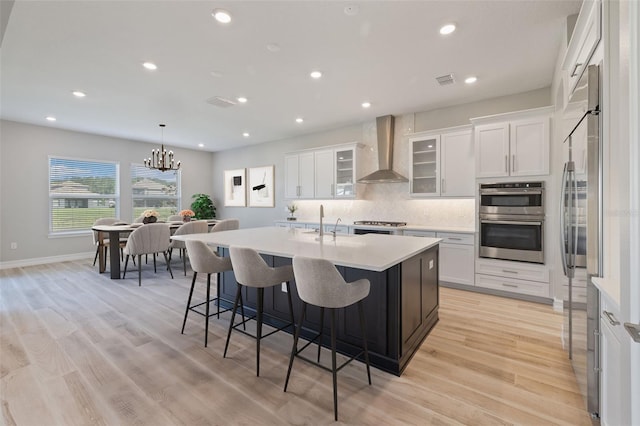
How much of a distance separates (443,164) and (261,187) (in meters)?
4.70

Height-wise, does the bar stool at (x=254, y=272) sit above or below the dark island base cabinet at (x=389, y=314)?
above

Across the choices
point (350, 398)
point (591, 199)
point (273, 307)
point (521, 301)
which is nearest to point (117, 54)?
point (273, 307)

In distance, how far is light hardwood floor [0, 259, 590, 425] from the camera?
1746 millimetres

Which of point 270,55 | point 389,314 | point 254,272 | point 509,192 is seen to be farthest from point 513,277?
point 270,55

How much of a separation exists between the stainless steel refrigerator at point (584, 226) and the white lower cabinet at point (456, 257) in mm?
1914

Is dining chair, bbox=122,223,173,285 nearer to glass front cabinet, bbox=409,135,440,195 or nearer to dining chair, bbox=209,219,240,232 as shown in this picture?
dining chair, bbox=209,219,240,232

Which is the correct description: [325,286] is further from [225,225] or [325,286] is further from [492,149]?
[225,225]

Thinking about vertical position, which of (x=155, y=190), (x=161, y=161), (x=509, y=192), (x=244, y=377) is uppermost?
(x=161, y=161)

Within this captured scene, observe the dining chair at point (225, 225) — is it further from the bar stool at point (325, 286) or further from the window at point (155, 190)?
the bar stool at point (325, 286)

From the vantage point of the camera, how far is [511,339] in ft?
8.86

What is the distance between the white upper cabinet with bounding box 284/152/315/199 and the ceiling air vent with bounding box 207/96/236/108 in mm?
2066

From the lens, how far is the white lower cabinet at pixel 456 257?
13.4 ft

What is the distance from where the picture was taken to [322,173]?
594cm

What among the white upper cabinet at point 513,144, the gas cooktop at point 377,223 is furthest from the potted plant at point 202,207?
the white upper cabinet at point 513,144
